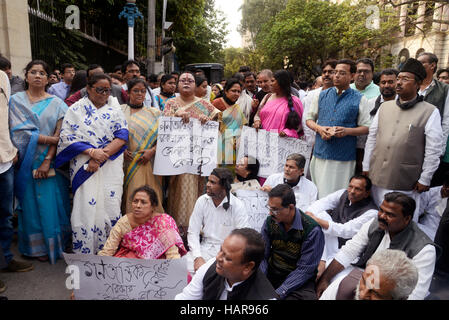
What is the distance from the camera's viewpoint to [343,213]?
3.32 m

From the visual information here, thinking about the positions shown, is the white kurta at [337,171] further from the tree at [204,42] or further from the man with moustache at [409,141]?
the tree at [204,42]

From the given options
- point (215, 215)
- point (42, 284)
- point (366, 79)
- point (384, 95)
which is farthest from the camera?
point (366, 79)

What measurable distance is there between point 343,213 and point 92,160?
2483 mm

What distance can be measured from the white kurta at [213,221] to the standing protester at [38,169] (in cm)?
144

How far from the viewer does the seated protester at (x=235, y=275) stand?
2.01 m

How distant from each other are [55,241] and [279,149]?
2.64 m

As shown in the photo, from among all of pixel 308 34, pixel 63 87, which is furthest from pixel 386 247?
pixel 308 34

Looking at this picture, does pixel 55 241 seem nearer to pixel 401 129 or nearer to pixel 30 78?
pixel 30 78

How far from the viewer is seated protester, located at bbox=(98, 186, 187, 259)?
293 centimetres

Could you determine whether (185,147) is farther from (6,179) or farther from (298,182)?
(6,179)

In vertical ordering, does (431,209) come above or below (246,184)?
below

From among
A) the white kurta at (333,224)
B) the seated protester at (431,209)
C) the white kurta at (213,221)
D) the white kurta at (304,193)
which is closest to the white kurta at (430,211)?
the seated protester at (431,209)

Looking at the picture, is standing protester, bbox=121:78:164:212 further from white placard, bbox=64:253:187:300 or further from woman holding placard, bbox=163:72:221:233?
white placard, bbox=64:253:187:300

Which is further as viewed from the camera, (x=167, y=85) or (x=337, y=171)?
(x=167, y=85)
